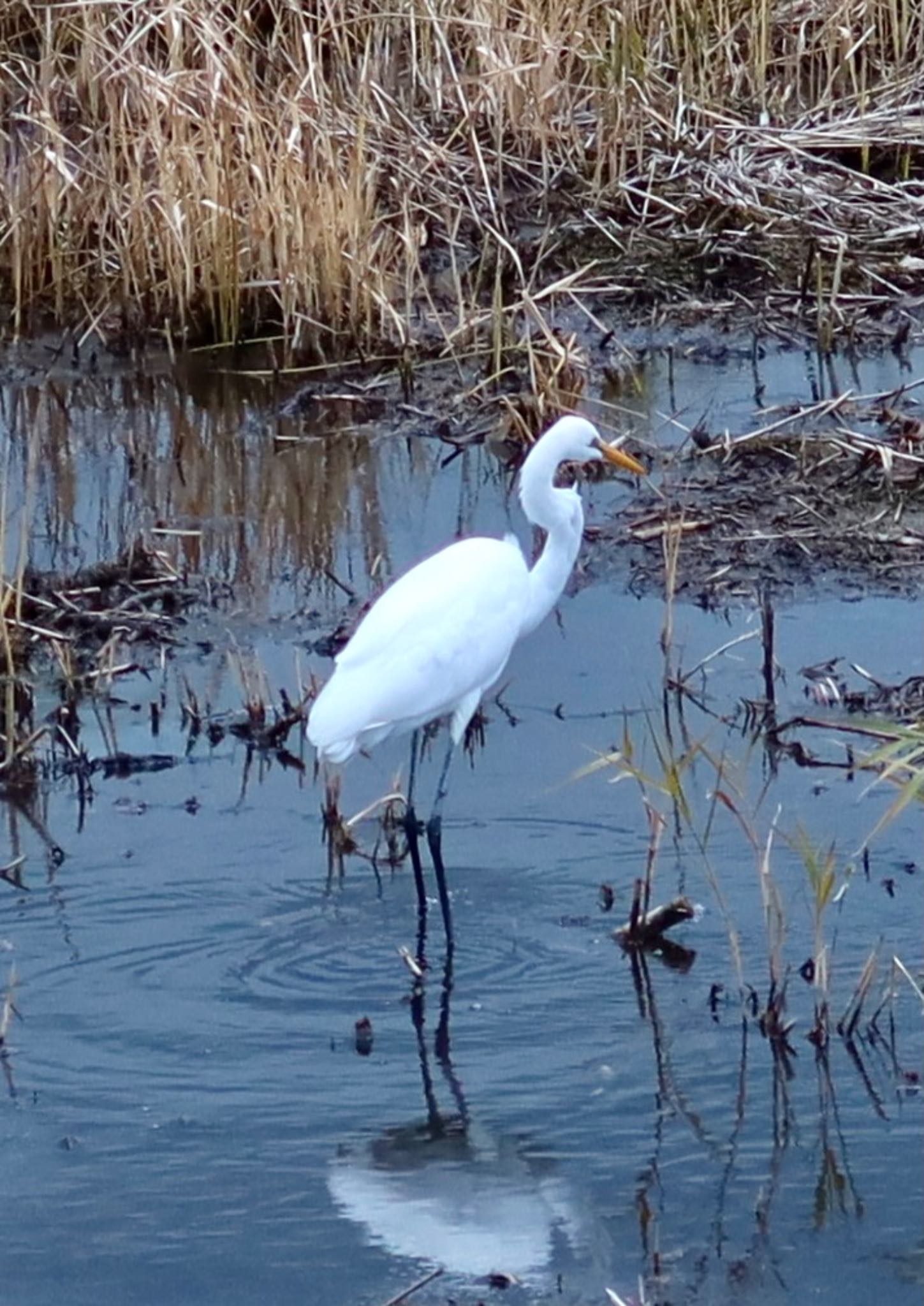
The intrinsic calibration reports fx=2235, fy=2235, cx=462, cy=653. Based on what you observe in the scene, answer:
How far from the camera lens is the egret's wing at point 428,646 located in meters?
4.33

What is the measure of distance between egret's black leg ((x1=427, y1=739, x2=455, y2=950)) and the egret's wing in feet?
0.44

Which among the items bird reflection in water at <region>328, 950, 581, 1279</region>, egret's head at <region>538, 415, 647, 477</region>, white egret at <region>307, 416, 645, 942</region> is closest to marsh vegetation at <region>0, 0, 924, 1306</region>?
bird reflection in water at <region>328, 950, 581, 1279</region>

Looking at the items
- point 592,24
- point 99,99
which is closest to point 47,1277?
point 99,99

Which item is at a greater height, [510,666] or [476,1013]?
[510,666]

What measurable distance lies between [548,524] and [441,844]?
74cm

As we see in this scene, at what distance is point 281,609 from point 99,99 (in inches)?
128

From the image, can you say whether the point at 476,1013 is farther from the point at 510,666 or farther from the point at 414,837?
the point at 510,666

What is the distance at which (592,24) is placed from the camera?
8.78 m

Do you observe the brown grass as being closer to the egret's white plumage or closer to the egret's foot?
the egret's white plumage

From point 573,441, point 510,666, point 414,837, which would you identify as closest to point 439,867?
point 414,837

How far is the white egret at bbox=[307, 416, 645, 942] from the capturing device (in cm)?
433

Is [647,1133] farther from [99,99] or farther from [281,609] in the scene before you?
[99,99]

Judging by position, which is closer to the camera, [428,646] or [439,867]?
[439,867]

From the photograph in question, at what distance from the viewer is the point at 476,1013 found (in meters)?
3.88
